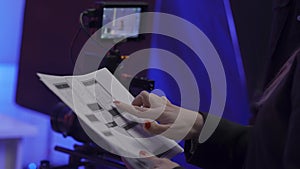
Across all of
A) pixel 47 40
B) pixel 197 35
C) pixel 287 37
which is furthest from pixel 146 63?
pixel 47 40

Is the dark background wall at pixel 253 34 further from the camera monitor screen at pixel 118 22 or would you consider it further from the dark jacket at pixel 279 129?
the dark jacket at pixel 279 129

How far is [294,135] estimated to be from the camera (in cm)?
67

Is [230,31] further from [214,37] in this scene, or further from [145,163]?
[145,163]

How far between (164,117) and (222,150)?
158 millimetres

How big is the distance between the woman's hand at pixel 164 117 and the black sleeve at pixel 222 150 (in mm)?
39

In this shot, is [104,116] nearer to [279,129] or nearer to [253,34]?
[279,129]

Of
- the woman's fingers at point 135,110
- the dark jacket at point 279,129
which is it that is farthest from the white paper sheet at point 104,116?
the dark jacket at point 279,129

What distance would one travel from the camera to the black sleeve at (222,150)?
101cm

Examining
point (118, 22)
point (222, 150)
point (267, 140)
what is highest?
point (118, 22)

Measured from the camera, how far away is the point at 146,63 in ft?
7.21

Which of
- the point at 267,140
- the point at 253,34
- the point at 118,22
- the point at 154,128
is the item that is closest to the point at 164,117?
the point at 154,128

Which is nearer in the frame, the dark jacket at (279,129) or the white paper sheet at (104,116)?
the dark jacket at (279,129)

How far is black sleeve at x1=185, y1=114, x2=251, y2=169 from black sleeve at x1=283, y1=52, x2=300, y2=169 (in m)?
0.33

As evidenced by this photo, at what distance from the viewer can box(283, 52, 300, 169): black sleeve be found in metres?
0.66
